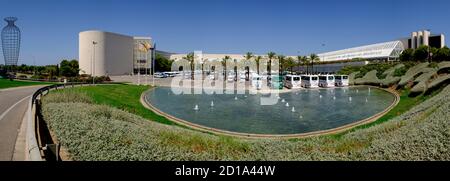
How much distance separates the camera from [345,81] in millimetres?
42875

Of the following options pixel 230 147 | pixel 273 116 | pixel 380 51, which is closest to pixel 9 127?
pixel 230 147

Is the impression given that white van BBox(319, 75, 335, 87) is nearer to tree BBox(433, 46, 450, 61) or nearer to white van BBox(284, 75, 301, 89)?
white van BBox(284, 75, 301, 89)

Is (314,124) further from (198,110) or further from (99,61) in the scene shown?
(99,61)

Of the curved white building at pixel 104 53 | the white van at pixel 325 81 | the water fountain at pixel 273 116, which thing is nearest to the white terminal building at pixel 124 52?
the curved white building at pixel 104 53

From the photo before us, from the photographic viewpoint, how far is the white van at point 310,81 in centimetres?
4022

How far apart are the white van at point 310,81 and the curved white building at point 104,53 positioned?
52026mm

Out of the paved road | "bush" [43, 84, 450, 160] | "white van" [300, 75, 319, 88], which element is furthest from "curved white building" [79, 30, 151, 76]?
"bush" [43, 84, 450, 160]

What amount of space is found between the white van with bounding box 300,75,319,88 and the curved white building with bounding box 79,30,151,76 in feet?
171

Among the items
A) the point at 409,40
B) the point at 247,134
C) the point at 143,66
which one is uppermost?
the point at 409,40

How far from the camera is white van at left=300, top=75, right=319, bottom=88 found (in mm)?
40219

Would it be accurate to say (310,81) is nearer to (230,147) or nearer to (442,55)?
(230,147)
